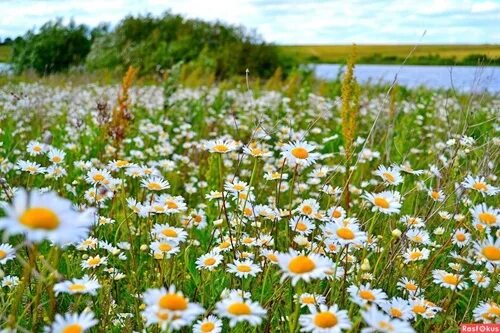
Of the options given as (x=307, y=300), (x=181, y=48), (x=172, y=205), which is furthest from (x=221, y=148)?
(x=181, y=48)

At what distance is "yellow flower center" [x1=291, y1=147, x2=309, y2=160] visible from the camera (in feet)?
6.41

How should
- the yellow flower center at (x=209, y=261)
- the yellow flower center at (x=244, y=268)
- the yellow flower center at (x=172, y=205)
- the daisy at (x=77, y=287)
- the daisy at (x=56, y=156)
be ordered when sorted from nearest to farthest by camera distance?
the daisy at (x=77, y=287) → the yellow flower center at (x=244, y=268) → the yellow flower center at (x=209, y=261) → the yellow flower center at (x=172, y=205) → the daisy at (x=56, y=156)

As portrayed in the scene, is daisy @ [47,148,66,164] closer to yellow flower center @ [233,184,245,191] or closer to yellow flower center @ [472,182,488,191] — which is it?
yellow flower center @ [233,184,245,191]

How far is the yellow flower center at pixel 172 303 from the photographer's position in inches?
42.2

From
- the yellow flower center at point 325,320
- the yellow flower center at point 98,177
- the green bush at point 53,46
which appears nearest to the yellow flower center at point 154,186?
the yellow flower center at point 98,177

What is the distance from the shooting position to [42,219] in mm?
904

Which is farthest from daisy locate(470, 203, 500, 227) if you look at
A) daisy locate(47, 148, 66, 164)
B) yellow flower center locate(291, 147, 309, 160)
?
daisy locate(47, 148, 66, 164)

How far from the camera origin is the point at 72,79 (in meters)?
10.5

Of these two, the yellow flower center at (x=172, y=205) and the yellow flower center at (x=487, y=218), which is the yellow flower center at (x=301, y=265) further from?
the yellow flower center at (x=172, y=205)

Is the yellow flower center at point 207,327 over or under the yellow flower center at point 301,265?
under

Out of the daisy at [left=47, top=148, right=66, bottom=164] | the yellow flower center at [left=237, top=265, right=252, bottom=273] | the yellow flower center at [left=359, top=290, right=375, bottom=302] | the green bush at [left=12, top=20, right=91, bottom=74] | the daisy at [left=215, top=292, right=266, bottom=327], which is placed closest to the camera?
the daisy at [left=215, top=292, right=266, bottom=327]

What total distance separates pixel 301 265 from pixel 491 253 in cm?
54

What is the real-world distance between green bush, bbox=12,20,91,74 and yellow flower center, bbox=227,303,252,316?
45.3 feet

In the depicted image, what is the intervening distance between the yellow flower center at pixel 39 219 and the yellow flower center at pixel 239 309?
1.31ft
